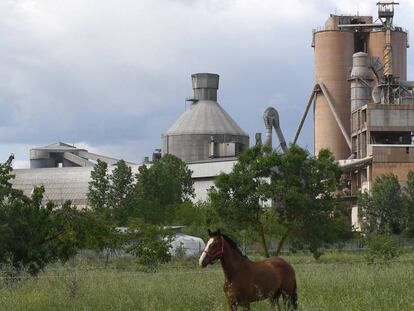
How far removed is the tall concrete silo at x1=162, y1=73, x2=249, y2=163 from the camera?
13212 cm

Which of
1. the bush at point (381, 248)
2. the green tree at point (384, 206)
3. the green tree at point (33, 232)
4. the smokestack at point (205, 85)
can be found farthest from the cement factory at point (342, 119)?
the green tree at point (33, 232)

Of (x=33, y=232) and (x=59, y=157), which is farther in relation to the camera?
(x=59, y=157)

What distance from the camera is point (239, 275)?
18.4 metres

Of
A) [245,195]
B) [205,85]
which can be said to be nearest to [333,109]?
[205,85]

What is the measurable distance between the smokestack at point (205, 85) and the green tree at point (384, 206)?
147 ft

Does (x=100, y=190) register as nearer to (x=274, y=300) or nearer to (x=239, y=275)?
(x=274, y=300)

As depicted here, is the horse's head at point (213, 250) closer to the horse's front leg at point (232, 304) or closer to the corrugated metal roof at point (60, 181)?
the horse's front leg at point (232, 304)

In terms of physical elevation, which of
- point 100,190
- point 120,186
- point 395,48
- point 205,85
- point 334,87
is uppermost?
point 395,48

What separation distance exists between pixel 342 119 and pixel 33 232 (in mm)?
93371

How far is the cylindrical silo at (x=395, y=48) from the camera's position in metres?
122

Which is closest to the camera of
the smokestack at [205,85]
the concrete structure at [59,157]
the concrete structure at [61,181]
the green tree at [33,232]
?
the green tree at [33,232]

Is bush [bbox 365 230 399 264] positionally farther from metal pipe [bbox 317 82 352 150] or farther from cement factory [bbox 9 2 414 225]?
metal pipe [bbox 317 82 352 150]

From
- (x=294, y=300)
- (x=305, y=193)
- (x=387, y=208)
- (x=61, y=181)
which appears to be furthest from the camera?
(x=61, y=181)

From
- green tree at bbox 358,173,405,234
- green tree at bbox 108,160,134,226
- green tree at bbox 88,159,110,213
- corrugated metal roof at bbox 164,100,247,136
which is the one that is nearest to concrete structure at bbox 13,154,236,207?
corrugated metal roof at bbox 164,100,247,136
